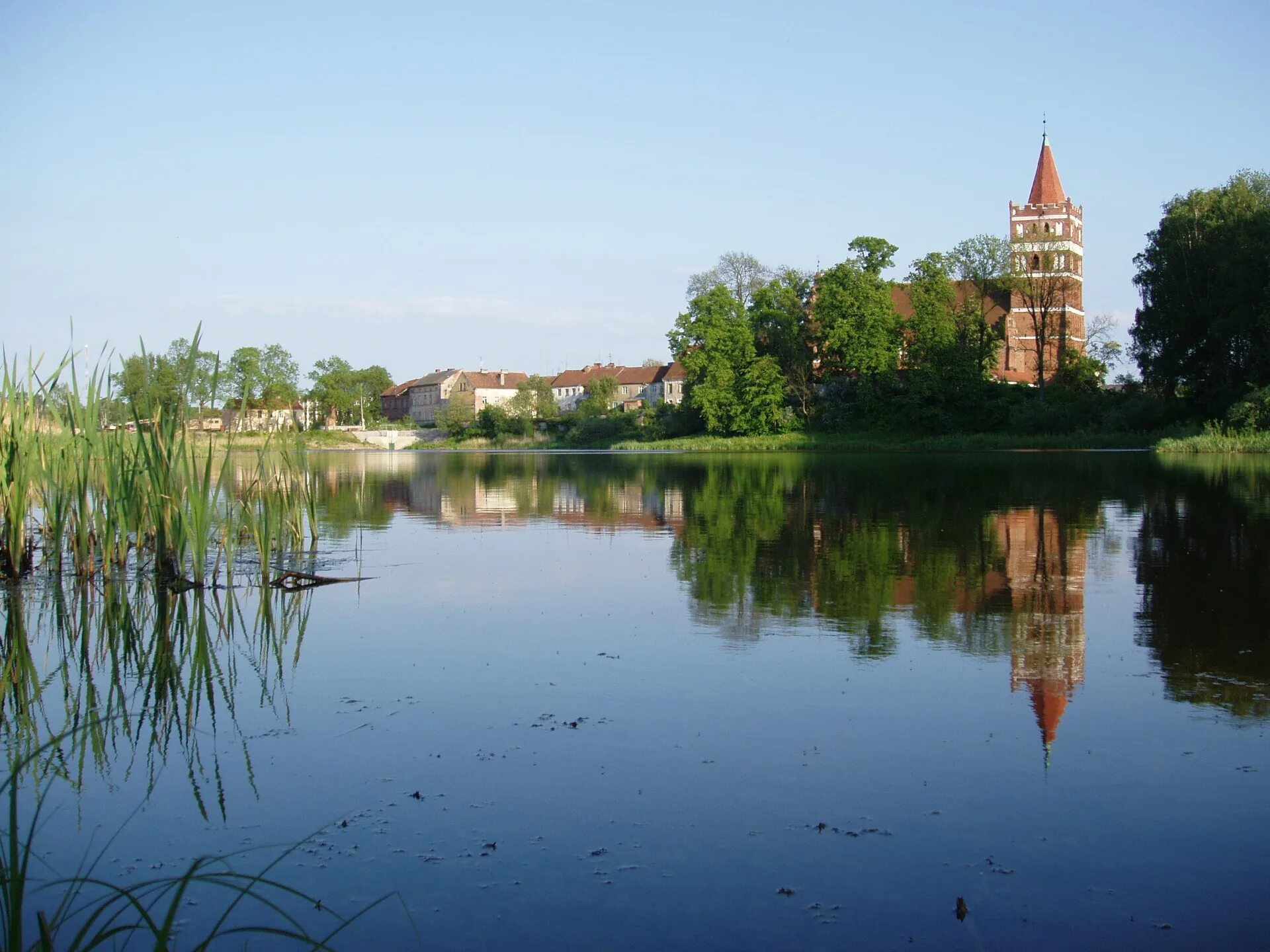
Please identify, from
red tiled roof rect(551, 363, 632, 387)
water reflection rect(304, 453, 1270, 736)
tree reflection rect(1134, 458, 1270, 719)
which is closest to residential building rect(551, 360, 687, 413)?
red tiled roof rect(551, 363, 632, 387)

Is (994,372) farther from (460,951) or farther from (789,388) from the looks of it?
(460,951)

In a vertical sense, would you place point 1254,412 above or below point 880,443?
above

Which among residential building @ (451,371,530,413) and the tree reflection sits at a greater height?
residential building @ (451,371,530,413)

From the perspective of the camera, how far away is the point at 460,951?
4258 millimetres

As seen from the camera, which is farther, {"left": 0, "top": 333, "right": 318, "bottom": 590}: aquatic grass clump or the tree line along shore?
the tree line along shore

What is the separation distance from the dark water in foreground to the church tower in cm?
7053

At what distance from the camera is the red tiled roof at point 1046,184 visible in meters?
94.0

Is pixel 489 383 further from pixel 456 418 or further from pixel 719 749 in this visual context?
pixel 719 749

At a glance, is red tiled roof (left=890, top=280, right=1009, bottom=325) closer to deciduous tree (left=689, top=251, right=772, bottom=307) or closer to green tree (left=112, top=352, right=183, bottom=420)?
deciduous tree (left=689, top=251, right=772, bottom=307)

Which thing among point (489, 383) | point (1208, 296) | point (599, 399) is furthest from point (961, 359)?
point (489, 383)

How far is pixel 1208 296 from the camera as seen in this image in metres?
59.3

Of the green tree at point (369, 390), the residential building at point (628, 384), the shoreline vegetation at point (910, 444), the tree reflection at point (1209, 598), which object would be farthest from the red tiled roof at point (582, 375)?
the tree reflection at point (1209, 598)

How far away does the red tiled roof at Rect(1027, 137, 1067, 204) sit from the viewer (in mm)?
94000

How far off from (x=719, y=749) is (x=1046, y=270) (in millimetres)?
80624
